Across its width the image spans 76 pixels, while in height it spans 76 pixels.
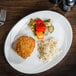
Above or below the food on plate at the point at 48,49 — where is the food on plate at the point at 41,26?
A: above

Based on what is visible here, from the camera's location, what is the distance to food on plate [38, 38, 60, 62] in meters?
1.29

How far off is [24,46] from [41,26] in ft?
0.44

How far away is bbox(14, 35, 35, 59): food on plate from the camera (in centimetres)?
127

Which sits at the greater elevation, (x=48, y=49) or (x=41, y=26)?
(x=41, y=26)

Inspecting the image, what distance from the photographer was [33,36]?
1330 millimetres

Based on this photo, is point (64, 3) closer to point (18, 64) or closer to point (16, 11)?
point (16, 11)

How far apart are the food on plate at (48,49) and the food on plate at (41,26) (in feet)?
0.13

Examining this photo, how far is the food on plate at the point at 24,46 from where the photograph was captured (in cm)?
127

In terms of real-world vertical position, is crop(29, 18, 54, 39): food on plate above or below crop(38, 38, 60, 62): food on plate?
above

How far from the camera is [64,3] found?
4.27 feet

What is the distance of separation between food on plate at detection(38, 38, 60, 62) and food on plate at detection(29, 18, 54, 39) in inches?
1.5

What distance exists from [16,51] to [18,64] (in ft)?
0.22

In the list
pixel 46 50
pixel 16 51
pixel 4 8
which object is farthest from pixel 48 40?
pixel 4 8

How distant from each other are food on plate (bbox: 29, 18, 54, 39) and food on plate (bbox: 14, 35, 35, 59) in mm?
51
